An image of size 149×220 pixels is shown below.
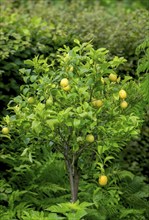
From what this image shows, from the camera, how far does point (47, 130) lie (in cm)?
452

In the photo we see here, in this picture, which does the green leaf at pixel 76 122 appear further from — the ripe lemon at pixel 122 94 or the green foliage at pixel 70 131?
the ripe lemon at pixel 122 94

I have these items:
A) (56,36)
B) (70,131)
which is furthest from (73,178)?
(56,36)

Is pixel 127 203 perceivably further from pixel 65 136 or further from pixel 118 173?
pixel 65 136

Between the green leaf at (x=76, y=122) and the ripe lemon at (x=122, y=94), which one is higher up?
the ripe lemon at (x=122, y=94)

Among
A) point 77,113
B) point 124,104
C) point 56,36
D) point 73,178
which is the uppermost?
point 56,36

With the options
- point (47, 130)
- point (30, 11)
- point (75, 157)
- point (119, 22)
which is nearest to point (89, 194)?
point (75, 157)

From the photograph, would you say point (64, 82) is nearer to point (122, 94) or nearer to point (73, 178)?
point (122, 94)

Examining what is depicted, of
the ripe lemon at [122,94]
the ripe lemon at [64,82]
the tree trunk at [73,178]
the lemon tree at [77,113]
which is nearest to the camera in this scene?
the lemon tree at [77,113]

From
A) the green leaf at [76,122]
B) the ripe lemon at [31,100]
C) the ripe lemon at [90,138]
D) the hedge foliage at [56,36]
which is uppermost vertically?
the hedge foliage at [56,36]

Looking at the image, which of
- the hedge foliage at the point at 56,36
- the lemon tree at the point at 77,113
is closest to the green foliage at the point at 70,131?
the lemon tree at the point at 77,113

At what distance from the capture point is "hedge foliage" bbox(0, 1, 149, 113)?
618cm

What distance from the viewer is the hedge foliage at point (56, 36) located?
20.3ft

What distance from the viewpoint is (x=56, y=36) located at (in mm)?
6570

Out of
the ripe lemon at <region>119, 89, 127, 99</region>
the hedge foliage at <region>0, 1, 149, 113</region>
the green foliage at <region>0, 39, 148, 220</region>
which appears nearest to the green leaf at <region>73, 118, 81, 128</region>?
the green foliage at <region>0, 39, 148, 220</region>
